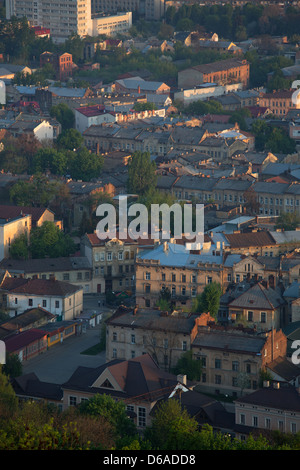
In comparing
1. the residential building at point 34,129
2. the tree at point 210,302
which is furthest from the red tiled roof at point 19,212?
the residential building at point 34,129

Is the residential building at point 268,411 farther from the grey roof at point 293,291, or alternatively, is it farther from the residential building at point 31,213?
the residential building at point 31,213

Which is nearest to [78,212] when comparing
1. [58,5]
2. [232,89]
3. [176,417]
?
[176,417]

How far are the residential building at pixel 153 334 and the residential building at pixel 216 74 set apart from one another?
61604mm

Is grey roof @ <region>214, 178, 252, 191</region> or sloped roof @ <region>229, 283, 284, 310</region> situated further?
grey roof @ <region>214, 178, 252, 191</region>

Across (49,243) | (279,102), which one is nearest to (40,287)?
(49,243)

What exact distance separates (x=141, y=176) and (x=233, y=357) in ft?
87.0

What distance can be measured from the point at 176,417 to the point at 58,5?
3899 inches

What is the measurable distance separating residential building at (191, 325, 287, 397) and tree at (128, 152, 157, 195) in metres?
24.6

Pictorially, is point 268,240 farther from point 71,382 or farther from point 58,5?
point 58,5

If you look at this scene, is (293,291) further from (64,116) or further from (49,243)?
(64,116)

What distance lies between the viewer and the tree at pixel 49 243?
67438 millimetres

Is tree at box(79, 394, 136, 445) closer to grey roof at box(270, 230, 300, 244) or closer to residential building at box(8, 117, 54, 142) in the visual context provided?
grey roof at box(270, 230, 300, 244)

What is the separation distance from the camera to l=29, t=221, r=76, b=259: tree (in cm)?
6744

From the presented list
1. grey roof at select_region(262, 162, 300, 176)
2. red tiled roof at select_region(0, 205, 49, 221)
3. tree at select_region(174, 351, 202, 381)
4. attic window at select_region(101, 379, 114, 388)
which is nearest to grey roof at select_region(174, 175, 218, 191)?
grey roof at select_region(262, 162, 300, 176)
